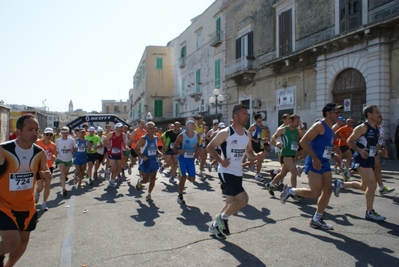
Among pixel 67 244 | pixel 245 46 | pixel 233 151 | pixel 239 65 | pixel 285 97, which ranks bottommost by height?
pixel 67 244

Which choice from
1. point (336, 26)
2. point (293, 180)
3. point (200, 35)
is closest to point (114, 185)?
point (293, 180)

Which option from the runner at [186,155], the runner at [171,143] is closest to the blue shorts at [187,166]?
the runner at [186,155]

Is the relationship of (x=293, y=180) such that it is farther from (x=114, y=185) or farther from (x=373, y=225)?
(x=114, y=185)

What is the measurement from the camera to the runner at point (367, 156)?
5.66 metres

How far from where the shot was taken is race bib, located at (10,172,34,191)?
11.8ft

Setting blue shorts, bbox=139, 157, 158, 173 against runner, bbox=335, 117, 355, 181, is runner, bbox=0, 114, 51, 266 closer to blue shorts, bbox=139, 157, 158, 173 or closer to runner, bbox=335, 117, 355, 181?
blue shorts, bbox=139, 157, 158, 173

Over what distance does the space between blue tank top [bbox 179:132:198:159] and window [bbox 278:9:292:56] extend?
14.6m

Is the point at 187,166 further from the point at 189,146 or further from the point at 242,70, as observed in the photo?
Result: the point at 242,70

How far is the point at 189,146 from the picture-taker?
782 centimetres

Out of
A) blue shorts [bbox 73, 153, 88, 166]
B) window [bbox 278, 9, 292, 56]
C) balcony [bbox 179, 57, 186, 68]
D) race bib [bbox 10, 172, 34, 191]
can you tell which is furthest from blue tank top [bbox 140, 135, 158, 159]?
balcony [bbox 179, 57, 186, 68]

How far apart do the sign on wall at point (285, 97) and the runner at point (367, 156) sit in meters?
14.6

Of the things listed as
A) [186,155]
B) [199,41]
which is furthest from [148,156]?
[199,41]

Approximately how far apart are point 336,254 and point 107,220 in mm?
3785

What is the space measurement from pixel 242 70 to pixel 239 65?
1.04 metres
